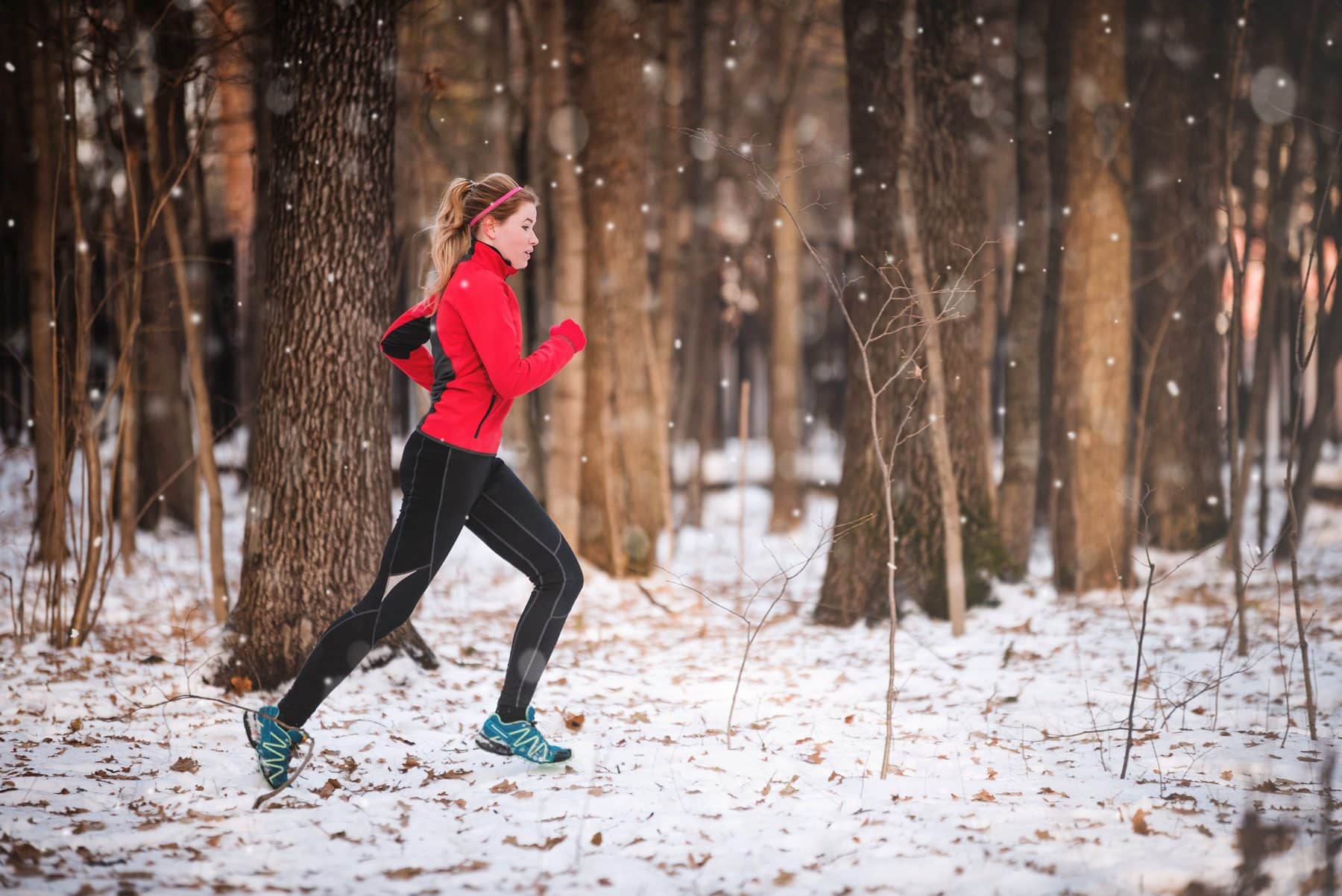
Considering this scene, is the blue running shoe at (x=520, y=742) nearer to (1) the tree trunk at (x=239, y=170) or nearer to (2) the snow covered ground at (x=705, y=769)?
(2) the snow covered ground at (x=705, y=769)

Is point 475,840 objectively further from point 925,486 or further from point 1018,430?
point 1018,430

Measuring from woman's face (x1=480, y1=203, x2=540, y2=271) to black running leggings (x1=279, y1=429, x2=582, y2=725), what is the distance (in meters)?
0.68

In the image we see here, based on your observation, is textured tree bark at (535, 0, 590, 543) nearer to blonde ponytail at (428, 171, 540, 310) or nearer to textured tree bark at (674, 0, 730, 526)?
textured tree bark at (674, 0, 730, 526)

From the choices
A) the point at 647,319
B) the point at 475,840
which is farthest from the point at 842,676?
the point at 647,319

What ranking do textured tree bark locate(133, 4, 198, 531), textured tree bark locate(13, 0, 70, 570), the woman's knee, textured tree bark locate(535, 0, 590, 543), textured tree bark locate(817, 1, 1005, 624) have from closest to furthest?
the woman's knee → textured tree bark locate(13, 0, 70, 570) → textured tree bark locate(817, 1, 1005, 624) → textured tree bark locate(535, 0, 590, 543) → textured tree bark locate(133, 4, 198, 531)

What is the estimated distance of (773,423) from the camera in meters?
11.8

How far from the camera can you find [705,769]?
12.6ft

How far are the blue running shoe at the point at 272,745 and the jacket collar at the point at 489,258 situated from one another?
1.61 metres

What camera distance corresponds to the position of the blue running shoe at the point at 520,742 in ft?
12.3

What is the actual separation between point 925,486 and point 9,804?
4.98 m

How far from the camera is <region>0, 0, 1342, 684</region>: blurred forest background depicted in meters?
4.81

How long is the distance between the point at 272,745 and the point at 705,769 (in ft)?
4.93

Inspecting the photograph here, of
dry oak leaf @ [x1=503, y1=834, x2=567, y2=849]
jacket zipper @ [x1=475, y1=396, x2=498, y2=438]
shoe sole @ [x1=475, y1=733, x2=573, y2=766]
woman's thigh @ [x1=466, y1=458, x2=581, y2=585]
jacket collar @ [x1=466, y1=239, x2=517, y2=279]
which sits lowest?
dry oak leaf @ [x1=503, y1=834, x2=567, y2=849]

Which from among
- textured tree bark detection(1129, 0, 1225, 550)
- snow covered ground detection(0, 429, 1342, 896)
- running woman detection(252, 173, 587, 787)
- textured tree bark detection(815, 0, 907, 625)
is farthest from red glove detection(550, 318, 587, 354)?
textured tree bark detection(1129, 0, 1225, 550)
